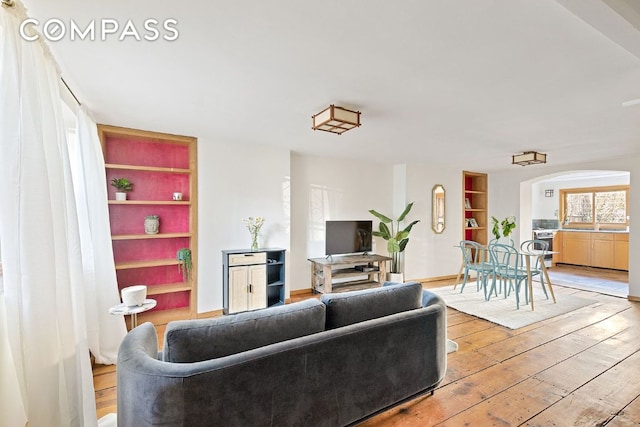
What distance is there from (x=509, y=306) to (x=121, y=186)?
215 inches

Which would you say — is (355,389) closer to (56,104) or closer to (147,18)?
(147,18)

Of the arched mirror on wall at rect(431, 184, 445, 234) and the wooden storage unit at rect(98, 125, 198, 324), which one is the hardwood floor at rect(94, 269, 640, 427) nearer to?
the wooden storage unit at rect(98, 125, 198, 324)

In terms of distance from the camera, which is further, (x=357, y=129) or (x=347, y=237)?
(x=347, y=237)

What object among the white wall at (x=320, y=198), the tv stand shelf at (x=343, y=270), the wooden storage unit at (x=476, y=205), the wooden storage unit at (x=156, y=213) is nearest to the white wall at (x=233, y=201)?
the wooden storage unit at (x=156, y=213)

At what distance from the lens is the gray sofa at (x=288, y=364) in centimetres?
134

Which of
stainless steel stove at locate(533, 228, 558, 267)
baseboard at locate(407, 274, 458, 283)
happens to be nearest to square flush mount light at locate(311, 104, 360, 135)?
baseboard at locate(407, 274, 458, 283)

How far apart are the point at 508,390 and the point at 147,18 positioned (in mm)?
3391

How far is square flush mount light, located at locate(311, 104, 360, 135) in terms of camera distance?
256 centimetres

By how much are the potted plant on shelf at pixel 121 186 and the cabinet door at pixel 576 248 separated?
9630 millimetres

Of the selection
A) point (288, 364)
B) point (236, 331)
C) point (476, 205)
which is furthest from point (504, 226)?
point (236, 331)

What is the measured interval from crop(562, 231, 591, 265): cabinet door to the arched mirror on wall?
4015mm

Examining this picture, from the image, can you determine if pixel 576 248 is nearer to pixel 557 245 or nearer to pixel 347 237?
pixel 557 245

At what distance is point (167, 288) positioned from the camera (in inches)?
145

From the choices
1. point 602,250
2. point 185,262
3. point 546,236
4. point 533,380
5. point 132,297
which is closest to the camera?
point 132,297
